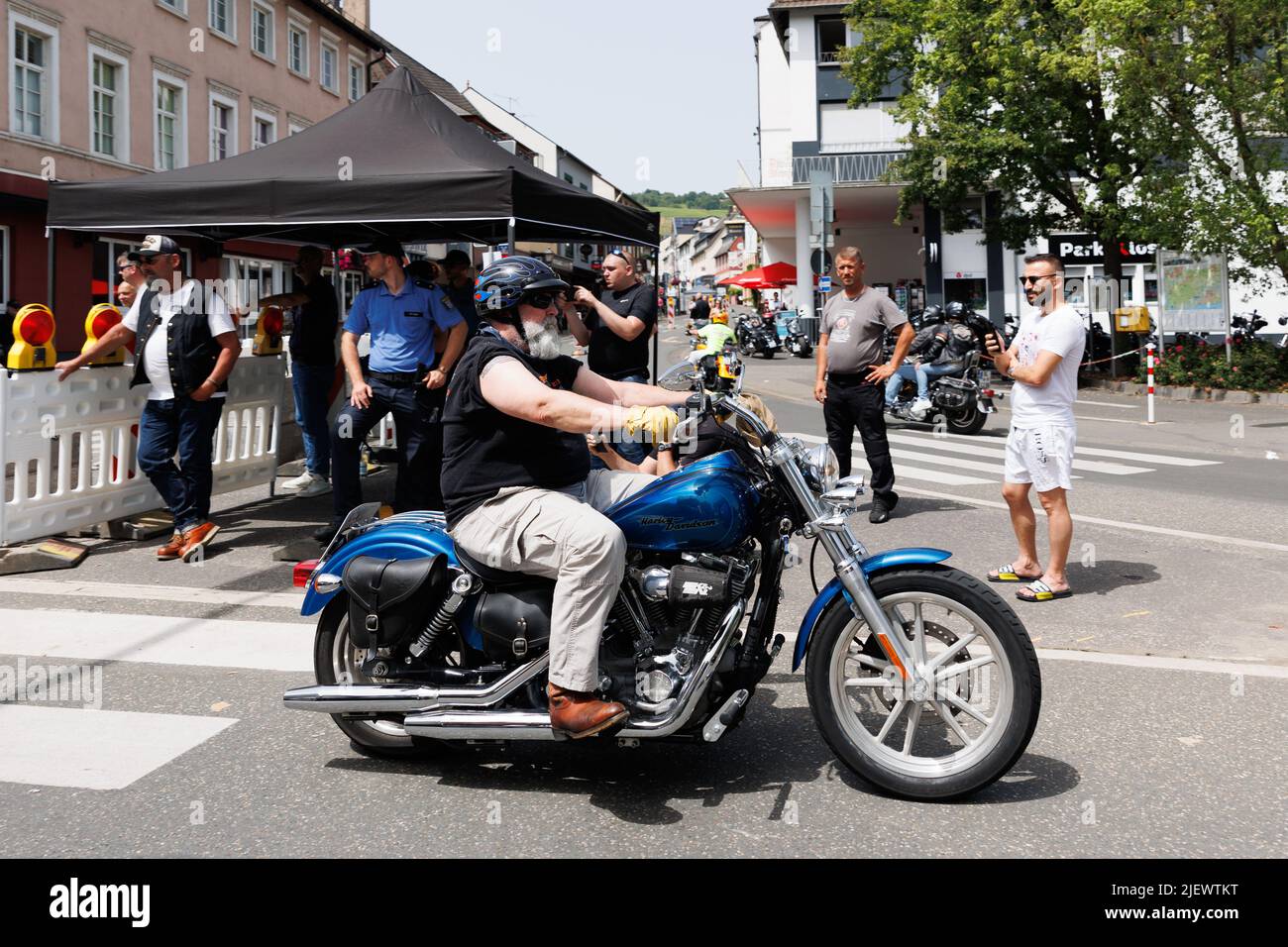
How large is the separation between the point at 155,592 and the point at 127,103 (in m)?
23.1

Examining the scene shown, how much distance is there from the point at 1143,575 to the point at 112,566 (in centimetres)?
630

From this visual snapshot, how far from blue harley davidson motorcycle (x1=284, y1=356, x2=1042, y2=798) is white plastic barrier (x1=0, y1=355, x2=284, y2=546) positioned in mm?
4700

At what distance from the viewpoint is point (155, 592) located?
7.03 m

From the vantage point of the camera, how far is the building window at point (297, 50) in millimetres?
35594

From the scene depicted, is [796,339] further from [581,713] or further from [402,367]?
[581,713]

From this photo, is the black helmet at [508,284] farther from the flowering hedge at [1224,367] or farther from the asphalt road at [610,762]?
the flowering hedge at [1224,367]

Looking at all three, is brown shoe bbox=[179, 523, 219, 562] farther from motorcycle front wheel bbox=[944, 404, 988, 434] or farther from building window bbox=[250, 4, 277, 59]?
building window bbox=[250, 4, 277, 59]

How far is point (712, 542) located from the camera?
12.5ft

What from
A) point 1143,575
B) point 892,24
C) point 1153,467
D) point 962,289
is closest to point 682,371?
point 1143,575

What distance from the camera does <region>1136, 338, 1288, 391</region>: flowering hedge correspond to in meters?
19.9

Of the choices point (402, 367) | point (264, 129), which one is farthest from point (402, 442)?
point (264, 129)

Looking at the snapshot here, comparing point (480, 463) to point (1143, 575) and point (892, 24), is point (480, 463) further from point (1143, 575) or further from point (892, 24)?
point (892, 24)

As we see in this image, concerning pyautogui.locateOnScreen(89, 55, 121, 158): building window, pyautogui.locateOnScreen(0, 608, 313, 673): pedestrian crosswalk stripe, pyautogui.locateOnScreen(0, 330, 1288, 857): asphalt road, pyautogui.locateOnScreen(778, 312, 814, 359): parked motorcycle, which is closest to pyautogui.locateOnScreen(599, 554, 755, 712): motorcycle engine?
pyautogui.locateOnScreen(0, 330, 1288, 857): asphalt road

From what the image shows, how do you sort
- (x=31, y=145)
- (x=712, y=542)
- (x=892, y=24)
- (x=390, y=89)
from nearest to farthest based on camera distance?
1. (x=712, y=542)
2. (x=390, y=89)
3. (x=31, y=145)
4. (x=892, y=24)
